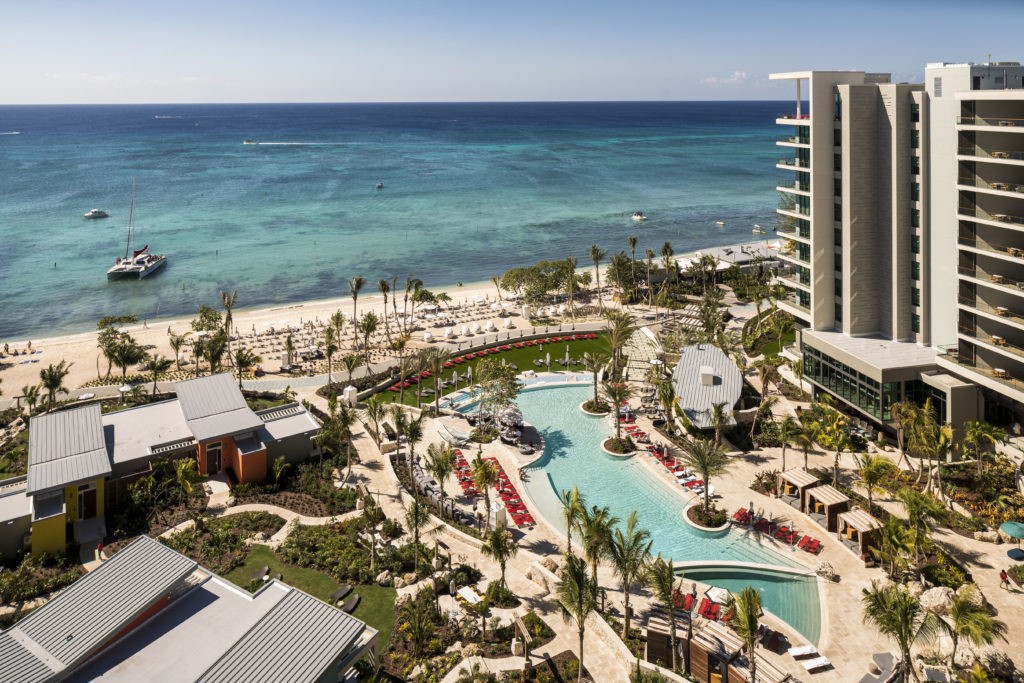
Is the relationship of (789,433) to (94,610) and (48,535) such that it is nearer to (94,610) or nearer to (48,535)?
(94,610)

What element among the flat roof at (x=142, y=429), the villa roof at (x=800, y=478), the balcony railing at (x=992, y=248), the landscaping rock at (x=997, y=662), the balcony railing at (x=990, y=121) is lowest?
the landscaping rock at (x=997, y=662)

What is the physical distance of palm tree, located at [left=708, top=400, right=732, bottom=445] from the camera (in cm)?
3572

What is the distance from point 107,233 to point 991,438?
396ft

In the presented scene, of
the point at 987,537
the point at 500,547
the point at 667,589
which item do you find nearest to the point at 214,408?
the point at 500,547

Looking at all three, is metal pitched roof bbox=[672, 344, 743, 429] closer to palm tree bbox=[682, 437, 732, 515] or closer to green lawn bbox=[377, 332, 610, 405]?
palm tree bbox=[682, 437, 732, 515]

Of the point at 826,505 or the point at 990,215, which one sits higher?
the point at 990,215

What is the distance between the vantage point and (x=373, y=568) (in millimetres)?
27516

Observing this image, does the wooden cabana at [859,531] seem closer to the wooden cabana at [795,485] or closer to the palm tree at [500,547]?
the wooden cabana at [795,485]

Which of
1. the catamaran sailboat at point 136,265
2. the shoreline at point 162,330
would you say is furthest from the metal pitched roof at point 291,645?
the catamaran sailboat at point 136,265

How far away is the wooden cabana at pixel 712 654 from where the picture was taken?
21312mm

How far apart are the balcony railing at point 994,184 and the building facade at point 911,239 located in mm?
73

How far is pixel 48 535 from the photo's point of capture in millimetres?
29438

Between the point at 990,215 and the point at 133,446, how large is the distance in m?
43.7

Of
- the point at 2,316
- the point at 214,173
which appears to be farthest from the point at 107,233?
the point at 214,173
